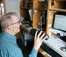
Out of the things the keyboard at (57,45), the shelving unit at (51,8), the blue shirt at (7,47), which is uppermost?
the shelving unit at (51,8)

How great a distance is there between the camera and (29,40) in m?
3.22

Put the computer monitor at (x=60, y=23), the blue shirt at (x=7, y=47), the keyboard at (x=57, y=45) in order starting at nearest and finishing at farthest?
1. the blue shirt at (x=7, y=47)
2. the keyboard at (x=57, y=45)
3. the computer monitor at (x=60, y=23)

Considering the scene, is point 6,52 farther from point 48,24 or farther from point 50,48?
point 48,24

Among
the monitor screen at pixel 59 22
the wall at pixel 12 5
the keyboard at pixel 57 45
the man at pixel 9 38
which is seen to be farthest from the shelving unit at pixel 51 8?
the wall at pixel 12 5

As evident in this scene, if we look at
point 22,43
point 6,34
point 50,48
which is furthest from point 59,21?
point 22,43

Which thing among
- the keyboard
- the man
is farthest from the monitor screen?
the man

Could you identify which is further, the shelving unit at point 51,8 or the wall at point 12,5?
the wall at point 12,5

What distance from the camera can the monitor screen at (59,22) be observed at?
2092 millimetres

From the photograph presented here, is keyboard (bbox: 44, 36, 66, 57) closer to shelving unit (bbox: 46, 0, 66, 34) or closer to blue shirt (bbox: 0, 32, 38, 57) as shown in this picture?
shelving unit (bbox: 46, 0, 66, 34)

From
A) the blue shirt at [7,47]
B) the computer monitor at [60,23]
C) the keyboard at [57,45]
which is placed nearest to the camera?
the blue shirt at [7,47]

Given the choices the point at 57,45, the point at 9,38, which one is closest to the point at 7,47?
the point at 9,38

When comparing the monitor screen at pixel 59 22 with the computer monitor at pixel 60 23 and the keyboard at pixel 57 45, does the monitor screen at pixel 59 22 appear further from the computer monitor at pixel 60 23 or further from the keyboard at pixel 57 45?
the keyboard at pixel 57 45

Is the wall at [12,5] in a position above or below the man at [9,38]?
above

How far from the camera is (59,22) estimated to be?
85.7 inches
